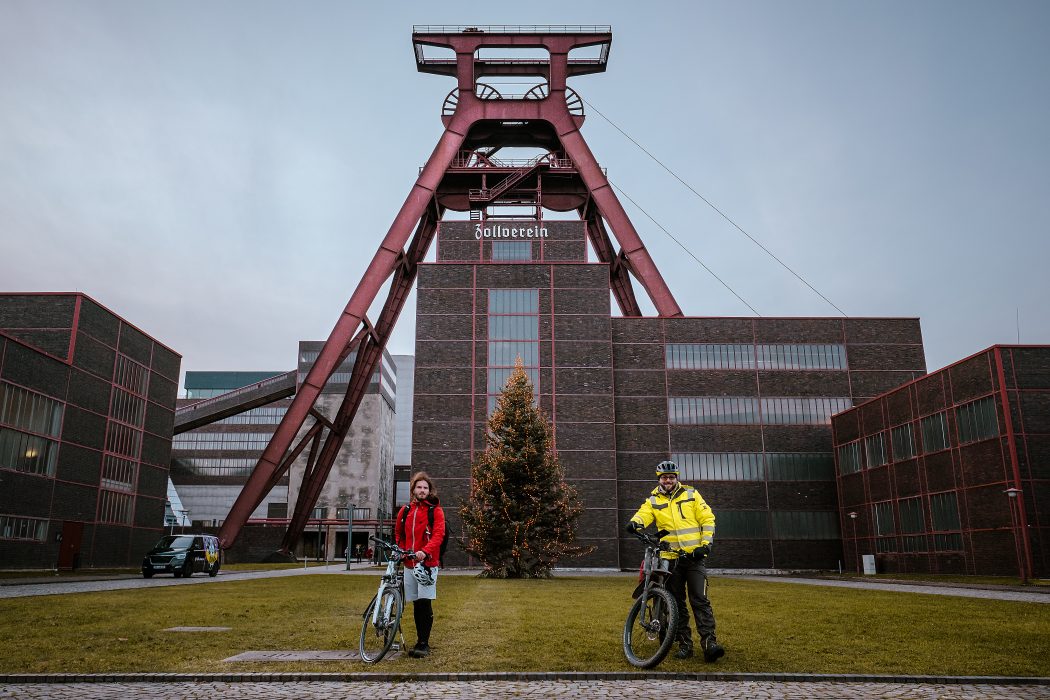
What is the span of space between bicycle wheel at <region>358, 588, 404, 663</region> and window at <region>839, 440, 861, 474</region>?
38740mm

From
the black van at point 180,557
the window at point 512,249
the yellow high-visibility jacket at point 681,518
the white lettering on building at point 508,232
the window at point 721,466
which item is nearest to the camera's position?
the yellow high-visibility jacket at point 681,518

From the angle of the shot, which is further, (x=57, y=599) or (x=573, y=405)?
(x=573, y=405)

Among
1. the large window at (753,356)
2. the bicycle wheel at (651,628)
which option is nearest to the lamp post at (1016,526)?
the large window at (753,356)

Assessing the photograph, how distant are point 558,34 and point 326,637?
46.8 metres

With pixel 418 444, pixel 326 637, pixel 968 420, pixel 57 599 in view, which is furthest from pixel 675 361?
pixel 326 637

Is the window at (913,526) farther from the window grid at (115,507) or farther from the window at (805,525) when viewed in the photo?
the window grid at (115,507)

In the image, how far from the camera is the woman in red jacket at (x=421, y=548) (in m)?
8.45

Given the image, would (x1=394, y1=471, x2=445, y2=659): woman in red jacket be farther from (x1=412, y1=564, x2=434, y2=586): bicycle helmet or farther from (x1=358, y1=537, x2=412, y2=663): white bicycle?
(x1=358, y1=537, x2=412, y2=663): white bicycle

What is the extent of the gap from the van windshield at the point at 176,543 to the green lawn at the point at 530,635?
1453cm

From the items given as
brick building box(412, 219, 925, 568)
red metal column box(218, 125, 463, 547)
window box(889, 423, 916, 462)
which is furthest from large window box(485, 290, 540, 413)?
window box(889, 423, 916, 462)

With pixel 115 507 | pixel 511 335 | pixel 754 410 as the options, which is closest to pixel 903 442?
pixel 754 410

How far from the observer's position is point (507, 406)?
31562mm

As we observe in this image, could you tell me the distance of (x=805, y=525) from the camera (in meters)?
46.5

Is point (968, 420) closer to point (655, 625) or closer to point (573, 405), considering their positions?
point (573, 405)
